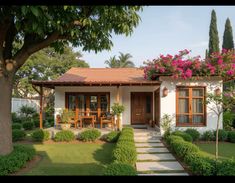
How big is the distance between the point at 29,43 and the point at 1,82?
143cm

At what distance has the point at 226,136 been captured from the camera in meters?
11.2

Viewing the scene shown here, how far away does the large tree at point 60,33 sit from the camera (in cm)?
534

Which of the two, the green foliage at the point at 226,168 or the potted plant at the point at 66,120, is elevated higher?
the potted plant at the point at 66,120

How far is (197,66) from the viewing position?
36.5 ft

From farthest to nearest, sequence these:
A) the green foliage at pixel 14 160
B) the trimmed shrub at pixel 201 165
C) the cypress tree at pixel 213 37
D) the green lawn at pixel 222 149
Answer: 1. the cypress tree at pixel 213 37
2. the green lawn at pixel 222 149
3. the green foliage at pixel 14 160
4. the trimmed shrub at pixel 201 165

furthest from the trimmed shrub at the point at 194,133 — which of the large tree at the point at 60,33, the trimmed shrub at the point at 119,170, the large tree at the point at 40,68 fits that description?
the large tree at the point at 40,68

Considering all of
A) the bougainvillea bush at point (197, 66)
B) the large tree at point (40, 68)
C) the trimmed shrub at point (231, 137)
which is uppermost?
the large tree at point (40, 68)

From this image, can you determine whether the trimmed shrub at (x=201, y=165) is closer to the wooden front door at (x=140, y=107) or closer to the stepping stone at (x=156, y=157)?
the stepping stone at (x=156, y=157)

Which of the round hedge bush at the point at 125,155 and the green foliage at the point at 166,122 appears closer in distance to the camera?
the round hedge bush at the point at 125,155

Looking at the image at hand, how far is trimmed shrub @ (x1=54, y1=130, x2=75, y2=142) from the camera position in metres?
11.1

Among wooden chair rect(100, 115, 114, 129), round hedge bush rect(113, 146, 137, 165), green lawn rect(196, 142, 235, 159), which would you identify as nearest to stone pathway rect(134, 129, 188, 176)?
round hedge bush rect(113, 146, 137, 165)

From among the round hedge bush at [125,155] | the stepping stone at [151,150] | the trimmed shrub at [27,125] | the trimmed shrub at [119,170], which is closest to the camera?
the trimmed shrub at [119,170]

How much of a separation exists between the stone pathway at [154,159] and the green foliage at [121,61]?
26.3m
